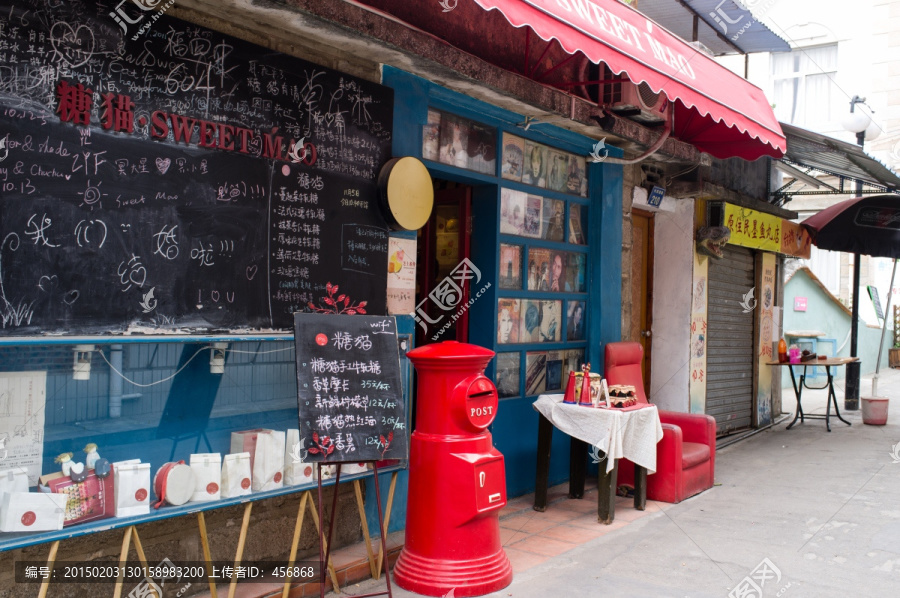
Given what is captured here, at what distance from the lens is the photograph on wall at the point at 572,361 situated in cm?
710

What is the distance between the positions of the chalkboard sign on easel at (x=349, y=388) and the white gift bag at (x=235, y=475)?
43 centimetres

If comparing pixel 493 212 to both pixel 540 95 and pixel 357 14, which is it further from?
pixel 357 14

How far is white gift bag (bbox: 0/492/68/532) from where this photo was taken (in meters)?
3.06

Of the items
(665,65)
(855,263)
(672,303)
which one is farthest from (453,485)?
(855,263)

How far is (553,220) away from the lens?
6949 millimetres

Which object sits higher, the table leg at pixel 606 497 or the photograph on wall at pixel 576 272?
the photograph on wall at pixel 576 272

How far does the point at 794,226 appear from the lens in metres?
11.4

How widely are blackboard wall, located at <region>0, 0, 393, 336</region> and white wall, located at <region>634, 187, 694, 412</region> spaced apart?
5.11 metres

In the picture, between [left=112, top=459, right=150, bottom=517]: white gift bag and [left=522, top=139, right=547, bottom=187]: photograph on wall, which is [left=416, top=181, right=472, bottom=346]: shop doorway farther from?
[left=112, top=459, right=150, bottom=517]: white gift bag

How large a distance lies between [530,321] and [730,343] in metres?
4.57

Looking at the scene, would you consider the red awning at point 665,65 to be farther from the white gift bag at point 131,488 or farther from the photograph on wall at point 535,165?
the white gift bag at point 131,488

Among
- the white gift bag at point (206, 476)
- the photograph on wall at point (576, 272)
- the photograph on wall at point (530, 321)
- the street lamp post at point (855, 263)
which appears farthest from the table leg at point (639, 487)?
the street lamp post at point (855, 263)

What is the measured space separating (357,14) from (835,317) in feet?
55.4

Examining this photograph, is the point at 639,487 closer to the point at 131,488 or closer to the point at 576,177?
the point at 576,177
